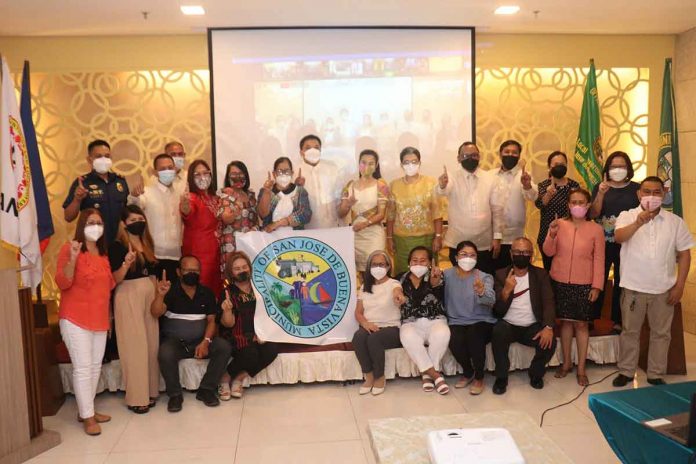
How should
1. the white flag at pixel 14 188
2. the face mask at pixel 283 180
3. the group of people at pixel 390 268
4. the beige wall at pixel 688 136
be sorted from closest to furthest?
the white flag at pixel 14 188
the group of people at pixel 390 268
the face mask at pixel 283 180
the beige wall at pixel 688 136

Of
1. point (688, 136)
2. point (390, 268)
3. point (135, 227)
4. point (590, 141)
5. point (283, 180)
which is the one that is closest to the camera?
point (135, 227)

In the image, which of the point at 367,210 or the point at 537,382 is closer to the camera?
the point at 537,382

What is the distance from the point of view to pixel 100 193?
4613 millimetres

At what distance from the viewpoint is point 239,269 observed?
4.57 m

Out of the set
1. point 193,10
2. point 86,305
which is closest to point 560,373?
point 86,305

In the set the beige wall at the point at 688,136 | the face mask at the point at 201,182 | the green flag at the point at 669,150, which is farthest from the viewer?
the beige wall at the point at 688,136

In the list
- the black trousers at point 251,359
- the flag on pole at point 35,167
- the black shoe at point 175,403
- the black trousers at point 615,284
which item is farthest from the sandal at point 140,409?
the black trousers at point 615,284

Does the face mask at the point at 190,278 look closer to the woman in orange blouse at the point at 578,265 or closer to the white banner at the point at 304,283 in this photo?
the white banner at the point at 304,283

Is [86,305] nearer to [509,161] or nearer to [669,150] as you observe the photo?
[509,161]

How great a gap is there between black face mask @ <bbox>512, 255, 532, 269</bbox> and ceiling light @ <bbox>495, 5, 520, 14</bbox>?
2.27 metres

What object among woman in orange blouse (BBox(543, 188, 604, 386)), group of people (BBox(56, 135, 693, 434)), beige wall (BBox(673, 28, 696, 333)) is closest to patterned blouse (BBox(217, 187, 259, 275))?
group of people (BBox(56, 135, 693, 434))

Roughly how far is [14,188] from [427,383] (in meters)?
3.05

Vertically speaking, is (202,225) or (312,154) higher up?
(312,154)

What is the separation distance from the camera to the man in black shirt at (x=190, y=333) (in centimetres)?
433
